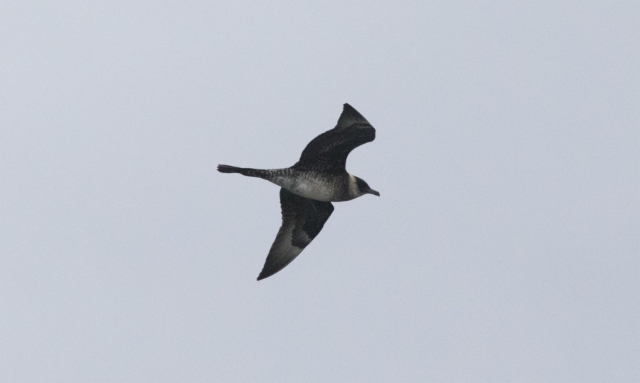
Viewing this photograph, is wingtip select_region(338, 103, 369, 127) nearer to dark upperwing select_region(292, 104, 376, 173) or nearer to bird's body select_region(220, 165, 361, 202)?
dark upperwing select_region(292, 104, 376, 173)

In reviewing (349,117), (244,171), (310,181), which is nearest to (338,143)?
(349,117)

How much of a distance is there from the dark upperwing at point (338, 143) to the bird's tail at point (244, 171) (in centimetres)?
61

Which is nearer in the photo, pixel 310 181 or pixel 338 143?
pixel 338 143

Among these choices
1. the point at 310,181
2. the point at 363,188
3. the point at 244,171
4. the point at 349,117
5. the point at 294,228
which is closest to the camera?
the point at 349,117

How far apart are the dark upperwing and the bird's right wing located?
4.20 feet

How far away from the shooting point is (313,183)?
16516 millimetres

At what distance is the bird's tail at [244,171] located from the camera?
1603 cm

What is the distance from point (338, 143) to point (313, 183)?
83cm

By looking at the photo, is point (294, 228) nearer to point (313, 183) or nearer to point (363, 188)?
point (363, 188)

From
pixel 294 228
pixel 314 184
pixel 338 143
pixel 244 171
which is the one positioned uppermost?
pixel 338 143

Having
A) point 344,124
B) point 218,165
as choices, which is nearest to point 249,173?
point 218,165

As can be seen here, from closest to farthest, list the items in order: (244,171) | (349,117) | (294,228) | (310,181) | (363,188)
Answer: (349,117)
(244,171)
(310,181)
(363,188)
(294,228)

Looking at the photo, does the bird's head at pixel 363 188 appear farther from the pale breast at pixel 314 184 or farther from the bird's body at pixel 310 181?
the pale breast at pixel 314 184

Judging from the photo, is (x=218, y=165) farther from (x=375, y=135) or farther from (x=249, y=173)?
(x=375, y=135)
